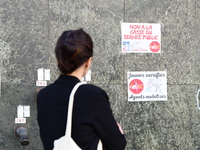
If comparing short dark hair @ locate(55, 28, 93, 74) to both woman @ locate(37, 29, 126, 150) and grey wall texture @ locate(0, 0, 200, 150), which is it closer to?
woman @ locate(37, 29, 126, 150)

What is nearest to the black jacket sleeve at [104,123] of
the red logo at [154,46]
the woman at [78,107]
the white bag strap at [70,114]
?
the woman at [78,107]

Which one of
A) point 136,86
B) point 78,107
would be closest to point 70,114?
point 78,107

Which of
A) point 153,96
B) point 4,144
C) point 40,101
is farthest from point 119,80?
point 40,101

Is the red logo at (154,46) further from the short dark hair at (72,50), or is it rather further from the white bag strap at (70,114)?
the white bag strap at (70,114)

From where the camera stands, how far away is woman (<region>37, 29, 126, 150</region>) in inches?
68.6

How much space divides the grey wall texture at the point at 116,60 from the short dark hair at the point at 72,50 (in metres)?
2.33

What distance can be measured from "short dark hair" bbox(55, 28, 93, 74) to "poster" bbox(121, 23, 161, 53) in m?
2.63

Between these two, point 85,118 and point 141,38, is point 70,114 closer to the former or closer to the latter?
point 85,118

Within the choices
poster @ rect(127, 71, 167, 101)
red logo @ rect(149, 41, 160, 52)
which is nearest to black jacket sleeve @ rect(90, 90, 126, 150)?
poster @ rect(127, 71, 167, 101)

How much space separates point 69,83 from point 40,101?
237 millimetres

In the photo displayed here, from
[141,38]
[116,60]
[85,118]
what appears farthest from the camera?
[141,38]

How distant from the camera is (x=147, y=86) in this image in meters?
4.55

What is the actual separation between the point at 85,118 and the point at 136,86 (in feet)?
9.29

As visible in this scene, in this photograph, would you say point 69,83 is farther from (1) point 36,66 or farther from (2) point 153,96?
(2) point 153,96
